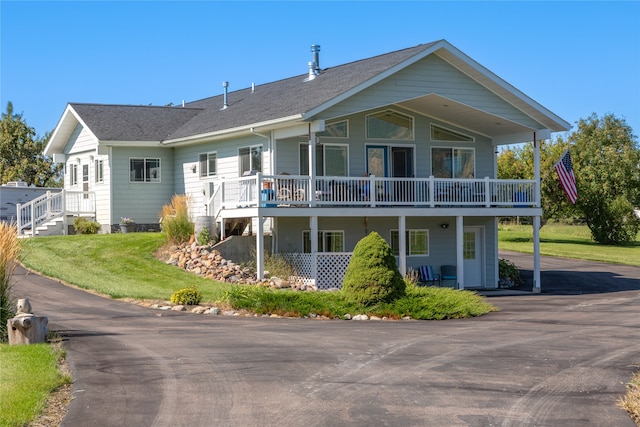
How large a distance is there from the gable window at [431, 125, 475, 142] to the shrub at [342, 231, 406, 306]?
10511 mm

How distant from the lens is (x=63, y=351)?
1439 centimetres

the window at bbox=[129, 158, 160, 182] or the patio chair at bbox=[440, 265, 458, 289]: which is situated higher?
the window at bbox=[129, 158, 160, 182]

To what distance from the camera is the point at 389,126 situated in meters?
31.2

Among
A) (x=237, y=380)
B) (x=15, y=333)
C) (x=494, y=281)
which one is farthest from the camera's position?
(x=494, y=281)

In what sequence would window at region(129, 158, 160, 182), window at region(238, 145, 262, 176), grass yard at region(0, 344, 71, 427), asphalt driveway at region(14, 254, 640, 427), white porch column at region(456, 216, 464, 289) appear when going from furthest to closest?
window at region(129, 158, 160, 182)
window at region(238, 145, 262, 176)
white porch column at region(456, 216, 464, 289)
asphalt driveway at region(14, 254, 640, 427)
grass yard at region(0, 344, 71, 427)

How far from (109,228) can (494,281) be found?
1494 centimetres

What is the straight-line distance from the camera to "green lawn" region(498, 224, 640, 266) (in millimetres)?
44906

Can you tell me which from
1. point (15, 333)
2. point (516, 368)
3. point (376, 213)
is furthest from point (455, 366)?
point (376, 213)

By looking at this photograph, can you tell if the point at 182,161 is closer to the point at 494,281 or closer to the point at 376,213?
the point at 376,213

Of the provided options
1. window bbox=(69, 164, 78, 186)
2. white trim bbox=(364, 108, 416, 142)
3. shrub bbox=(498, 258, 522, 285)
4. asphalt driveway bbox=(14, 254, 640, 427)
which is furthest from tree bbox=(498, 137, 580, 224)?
asphalt driveway bbox=(14, 254, 640, 427)

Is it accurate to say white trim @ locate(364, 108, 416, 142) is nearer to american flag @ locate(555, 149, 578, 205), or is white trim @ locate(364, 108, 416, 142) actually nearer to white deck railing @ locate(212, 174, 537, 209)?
white deck railing @ locate(212, 174, 537, 209)

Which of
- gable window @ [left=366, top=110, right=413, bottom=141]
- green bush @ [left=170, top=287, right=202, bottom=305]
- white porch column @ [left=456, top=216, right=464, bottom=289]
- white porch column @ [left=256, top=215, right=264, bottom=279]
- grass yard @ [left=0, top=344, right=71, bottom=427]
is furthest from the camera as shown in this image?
gable window @ [left=366, top=110, right=413, bottom=141]

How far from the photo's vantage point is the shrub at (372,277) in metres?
21.7

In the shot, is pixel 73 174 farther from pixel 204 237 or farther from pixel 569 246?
pixel 569 246
